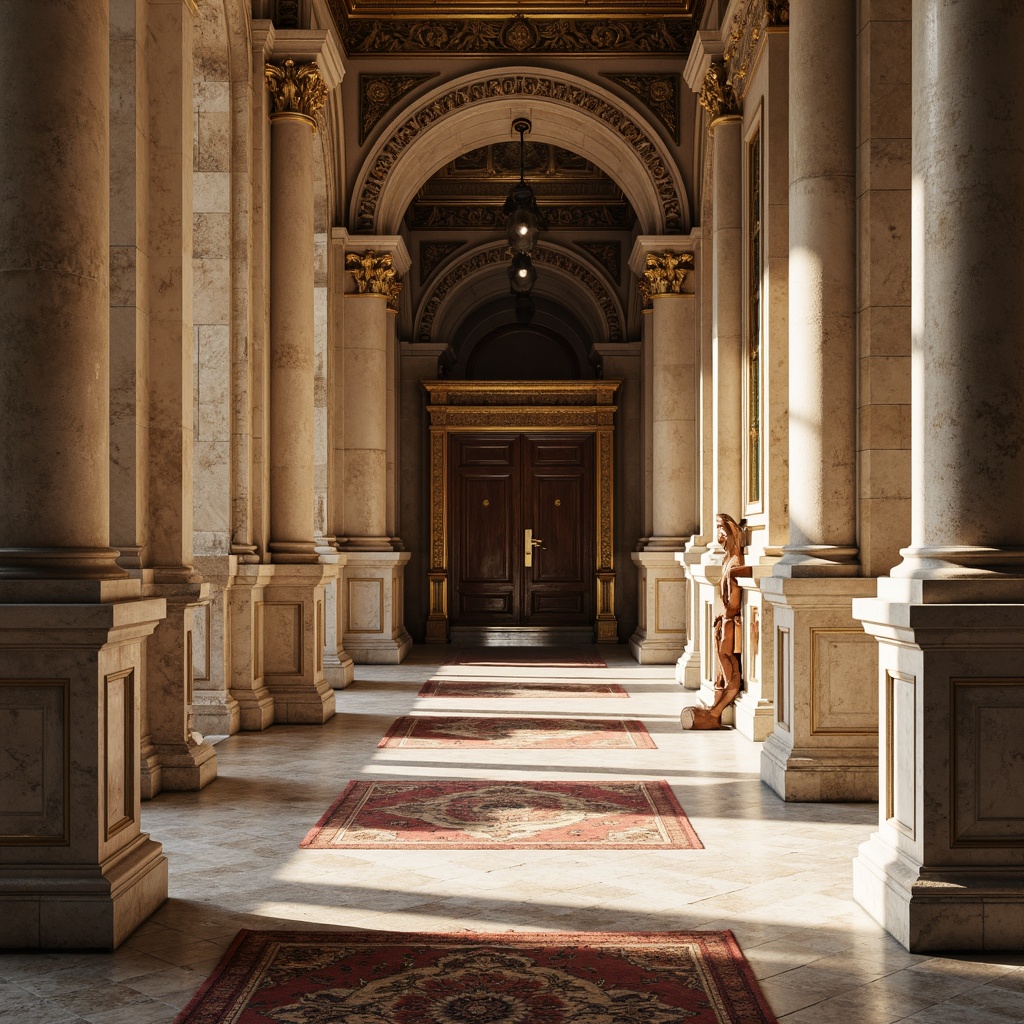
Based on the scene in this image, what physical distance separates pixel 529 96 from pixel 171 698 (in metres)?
9.30

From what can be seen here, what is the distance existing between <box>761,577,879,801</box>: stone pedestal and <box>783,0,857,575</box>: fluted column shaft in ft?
1.18

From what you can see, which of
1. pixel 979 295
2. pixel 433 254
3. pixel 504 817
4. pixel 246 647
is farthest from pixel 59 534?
pixel 433 254

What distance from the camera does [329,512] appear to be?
13477 mm

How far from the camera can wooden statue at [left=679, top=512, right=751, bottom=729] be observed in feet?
30.4

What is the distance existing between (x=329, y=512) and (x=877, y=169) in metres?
8.10

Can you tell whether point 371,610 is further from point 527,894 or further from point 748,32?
point 527,894

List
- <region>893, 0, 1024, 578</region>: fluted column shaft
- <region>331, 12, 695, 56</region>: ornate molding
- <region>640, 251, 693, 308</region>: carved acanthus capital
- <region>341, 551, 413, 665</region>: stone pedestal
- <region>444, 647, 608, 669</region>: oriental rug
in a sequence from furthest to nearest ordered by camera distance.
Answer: <region>444, 647, 608, 669</region>: oriental rug < <region>341, 551, 413, 665</region>: stone pedestal < <region>640, 251, 693, 308</region>: carved acanthus capital < <region>331, 12, 695, 56</region>: ornate molding < <region>893, 0, 1024, 578</region>: fluted column shaft

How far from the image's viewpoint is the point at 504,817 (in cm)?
631

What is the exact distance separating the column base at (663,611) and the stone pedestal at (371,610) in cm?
290

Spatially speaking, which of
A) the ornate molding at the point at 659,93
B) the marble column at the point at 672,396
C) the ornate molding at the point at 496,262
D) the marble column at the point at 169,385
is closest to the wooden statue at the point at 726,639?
the marble column at the point at 169,385

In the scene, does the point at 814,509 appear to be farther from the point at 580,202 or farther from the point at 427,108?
the point at 580,202

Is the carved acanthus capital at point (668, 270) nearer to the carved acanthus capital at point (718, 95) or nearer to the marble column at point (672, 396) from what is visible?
the marble column at point (672, 396)

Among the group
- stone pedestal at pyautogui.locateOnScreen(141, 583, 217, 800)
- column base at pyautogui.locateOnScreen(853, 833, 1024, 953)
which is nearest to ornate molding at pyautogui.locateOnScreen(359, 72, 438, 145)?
stone pedestal at pyautogui.locateOnScreen(141, 583, 217, 800)

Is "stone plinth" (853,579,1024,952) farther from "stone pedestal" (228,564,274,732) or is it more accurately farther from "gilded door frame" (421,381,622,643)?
"gilded door frame" (421,381,622,643)
